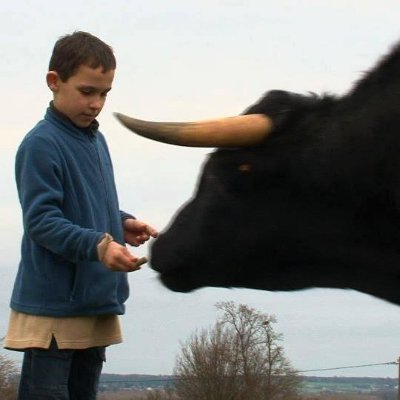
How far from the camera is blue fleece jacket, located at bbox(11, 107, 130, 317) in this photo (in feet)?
15.2

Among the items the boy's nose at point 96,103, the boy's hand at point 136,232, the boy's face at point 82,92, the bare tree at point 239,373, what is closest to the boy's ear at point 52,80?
the boy's face at point 82,92

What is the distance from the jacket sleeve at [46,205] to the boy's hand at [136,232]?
1.18 feet

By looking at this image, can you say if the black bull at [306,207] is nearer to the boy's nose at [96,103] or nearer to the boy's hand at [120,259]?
the boy's hand at [120,259]

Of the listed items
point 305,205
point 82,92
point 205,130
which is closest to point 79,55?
point 82,92

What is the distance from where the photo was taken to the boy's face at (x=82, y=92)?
15.5ft

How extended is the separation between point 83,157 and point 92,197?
0.17 m

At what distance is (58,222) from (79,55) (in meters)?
0.66

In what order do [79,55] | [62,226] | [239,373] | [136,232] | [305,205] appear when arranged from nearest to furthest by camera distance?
[305,205], [62,226], [79,55], [136,232], [239,373]

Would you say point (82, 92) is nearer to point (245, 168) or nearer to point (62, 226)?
point (62, 226)

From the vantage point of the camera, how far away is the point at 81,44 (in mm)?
4746

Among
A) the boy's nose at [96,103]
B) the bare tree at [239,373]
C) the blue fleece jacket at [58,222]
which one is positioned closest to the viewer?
the blue fleece jacket at [58,222]

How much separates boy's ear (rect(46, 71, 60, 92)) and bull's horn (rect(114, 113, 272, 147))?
643mm

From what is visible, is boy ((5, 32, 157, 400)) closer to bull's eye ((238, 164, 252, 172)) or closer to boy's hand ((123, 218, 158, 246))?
boy's hand ((123, 218, 158, 246))

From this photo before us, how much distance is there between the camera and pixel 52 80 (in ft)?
15.8
